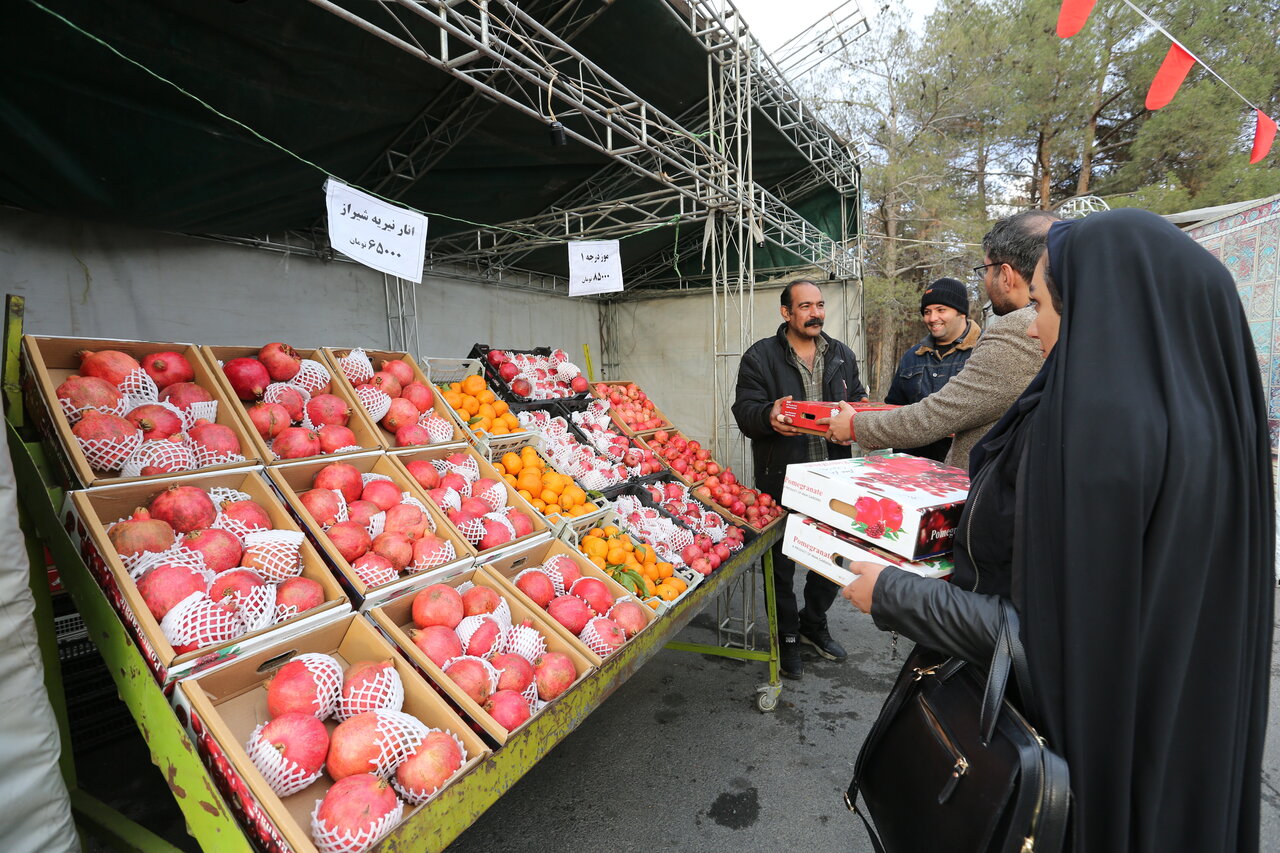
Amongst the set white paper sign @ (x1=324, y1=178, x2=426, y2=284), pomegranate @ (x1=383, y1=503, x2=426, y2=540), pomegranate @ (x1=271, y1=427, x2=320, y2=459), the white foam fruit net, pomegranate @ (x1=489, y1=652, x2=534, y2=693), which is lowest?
pomegranate @ (x1=489, y1=652, x2=534, y2=693)

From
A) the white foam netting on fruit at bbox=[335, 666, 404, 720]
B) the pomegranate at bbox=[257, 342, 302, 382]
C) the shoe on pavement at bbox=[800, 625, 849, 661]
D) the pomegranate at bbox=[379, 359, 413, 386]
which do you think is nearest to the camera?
the white foam netting on fruit at bbox=[335, 666, 404, 720]

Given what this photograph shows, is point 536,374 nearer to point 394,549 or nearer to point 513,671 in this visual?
point 394,549

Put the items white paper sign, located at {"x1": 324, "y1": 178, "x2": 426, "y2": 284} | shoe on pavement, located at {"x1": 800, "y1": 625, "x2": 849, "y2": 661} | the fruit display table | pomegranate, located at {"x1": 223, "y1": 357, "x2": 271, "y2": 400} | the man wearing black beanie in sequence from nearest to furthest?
the fruit display table
pomegranate, located at {"x1": 223, "y1": 357, "x2": 271, "y2": 400}
white paper sign, located at {"x1": 324, "y1": 178, "x2": 426, "y2": 284}
the man wearing black beanie
shoe on pavement, located at {"x1": 800, "y1": 625, "x2": 849, "y2": 661}

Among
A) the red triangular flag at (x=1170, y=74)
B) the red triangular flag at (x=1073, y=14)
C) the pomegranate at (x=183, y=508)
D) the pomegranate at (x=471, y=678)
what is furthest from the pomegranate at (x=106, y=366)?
the red triangular flag at (x=1170, y=74)

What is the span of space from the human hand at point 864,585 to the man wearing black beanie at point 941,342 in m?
2.24

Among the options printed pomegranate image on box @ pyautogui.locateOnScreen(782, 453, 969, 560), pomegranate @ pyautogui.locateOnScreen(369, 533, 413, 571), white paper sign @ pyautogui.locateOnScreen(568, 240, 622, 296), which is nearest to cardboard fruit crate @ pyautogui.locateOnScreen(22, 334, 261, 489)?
pomegranate @ pyautogui.locateOnScreen(369, 533, 413, 571)

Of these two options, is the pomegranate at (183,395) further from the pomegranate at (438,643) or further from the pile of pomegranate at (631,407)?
the pile of pomegranate at (631,407)

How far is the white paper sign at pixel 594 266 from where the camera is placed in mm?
4480

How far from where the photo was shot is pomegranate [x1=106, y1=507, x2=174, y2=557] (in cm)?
131

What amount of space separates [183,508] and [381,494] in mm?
523

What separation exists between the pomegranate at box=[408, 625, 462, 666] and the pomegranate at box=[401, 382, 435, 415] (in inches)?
47.4

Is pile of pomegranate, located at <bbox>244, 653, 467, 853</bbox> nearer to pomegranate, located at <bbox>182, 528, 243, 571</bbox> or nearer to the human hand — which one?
pomegranate, located at <bbox>182, 528, 243, 571</bbox>

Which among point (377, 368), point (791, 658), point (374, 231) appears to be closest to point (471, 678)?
point (377, 368)

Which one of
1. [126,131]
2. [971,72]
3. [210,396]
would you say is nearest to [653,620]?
[210,396]
